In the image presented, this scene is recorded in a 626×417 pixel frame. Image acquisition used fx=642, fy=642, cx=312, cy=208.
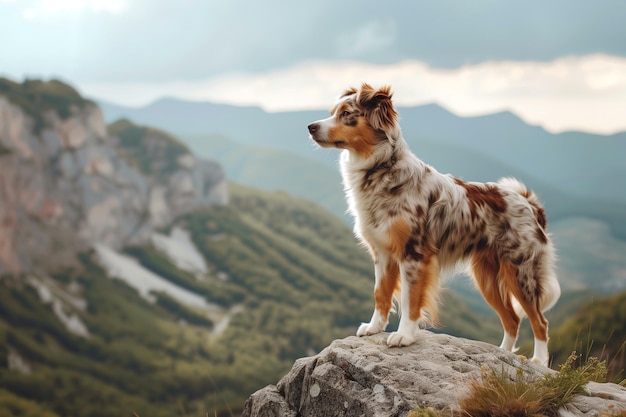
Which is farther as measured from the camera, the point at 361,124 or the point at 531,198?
the point at 531,198

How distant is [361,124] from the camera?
8.82 m

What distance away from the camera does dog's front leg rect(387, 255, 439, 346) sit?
28.0 feet

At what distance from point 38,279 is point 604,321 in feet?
515

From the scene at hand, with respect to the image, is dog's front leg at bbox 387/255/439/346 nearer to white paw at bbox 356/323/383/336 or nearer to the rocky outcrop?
the rocky outcrop

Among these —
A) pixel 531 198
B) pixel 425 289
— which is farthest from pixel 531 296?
pixel 425 289

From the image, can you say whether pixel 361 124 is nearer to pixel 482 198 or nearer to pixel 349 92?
pixel 349 92

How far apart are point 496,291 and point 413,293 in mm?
1685

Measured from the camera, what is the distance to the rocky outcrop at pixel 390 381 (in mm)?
7121

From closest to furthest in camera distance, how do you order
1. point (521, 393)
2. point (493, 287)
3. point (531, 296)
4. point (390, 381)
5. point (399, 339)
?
point (521, 393) → point (390, 381) → point (399, 339) → point (531, 296) → point (493, 287)

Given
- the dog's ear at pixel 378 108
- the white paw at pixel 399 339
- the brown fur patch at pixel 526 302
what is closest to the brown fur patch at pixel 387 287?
the white paw at pixel 399 339

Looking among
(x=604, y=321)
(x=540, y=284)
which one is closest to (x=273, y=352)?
(x=604, y=321)

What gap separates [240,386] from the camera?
172 m

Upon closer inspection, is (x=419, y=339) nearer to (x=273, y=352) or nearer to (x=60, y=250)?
(x=273, y=352)

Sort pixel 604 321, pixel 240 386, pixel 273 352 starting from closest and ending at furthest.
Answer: pixel 604 321
pixel 240 386
pixel 273 352
